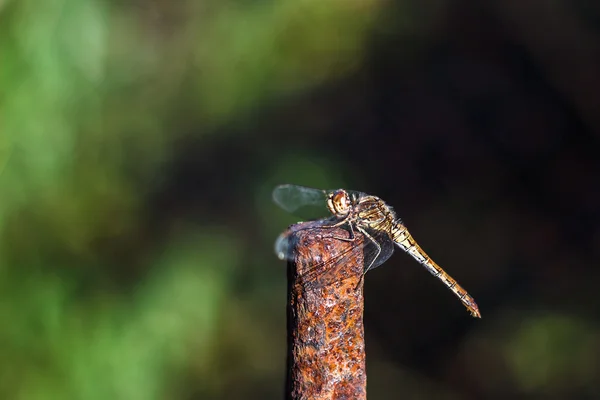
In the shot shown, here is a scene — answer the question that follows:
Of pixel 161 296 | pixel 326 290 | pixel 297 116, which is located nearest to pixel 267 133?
pixel 297 116

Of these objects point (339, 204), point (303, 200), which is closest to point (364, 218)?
point (339, 204)

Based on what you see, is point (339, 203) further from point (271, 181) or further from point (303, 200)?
point (271, 181)

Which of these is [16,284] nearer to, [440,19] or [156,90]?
[156,90]

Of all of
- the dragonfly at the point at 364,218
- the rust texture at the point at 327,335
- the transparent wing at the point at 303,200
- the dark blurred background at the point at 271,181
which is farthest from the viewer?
the dark blurred background at the point at 271,181

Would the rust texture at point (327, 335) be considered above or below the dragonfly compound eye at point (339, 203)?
below

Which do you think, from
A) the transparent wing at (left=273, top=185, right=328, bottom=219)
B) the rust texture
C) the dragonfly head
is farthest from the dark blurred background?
the rust texture

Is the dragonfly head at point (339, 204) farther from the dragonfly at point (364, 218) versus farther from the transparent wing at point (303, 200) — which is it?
the transparent wing at point (303, 200)

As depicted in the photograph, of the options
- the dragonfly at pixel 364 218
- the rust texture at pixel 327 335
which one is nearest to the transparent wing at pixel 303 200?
the dragonfly at pixel 364 218
